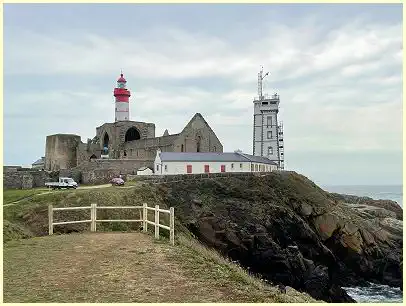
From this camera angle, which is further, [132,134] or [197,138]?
[132,134]

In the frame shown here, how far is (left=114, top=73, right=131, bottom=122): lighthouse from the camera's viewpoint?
58.3m

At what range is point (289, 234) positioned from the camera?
33312 millimetres

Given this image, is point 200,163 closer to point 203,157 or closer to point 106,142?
point 203,157

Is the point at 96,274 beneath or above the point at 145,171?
beneath

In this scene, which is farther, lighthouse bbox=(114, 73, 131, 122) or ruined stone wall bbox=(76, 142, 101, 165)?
lighthouse bbox=(114, 73, 131, 122)

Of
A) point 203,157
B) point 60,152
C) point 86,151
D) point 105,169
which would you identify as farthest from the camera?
point 86,151

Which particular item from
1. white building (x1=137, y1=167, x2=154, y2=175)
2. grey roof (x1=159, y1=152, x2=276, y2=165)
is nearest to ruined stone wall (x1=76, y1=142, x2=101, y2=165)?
white building (x1=137, y1=167, x2=154, y2=175)

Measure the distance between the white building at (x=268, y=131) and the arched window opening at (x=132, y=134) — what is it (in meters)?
16.7

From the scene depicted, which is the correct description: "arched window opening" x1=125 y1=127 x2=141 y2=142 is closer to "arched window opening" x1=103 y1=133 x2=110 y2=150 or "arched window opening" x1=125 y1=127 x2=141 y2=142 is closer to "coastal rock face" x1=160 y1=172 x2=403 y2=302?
"arched window opening" x1=103 y1=133 x2=110 y2=150

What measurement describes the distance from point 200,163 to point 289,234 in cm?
1322

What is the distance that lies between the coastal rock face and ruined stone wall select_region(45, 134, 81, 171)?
25.8 m

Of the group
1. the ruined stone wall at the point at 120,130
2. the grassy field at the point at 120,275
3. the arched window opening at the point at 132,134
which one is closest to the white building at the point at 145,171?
the ruined stone wall at the point at 120,130

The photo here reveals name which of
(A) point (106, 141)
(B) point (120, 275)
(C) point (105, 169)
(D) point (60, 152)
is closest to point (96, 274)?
(B) point (120, 275)

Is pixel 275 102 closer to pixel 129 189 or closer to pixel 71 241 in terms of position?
pixel 129 189
